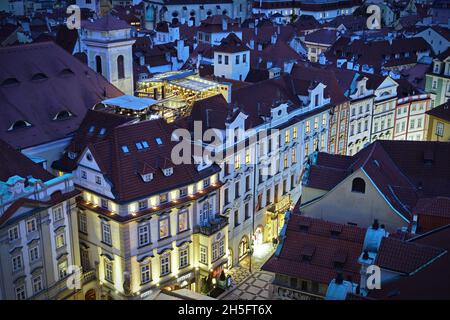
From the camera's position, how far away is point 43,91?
60500 mm

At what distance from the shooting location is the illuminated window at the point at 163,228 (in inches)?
2130

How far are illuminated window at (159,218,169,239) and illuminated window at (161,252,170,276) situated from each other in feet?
5.95

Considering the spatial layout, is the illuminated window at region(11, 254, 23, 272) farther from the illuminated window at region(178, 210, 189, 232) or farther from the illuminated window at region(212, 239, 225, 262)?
the illuminated window at region(212, 239, 225, 262)

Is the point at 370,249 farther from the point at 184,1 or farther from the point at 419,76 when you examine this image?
the point at 184,1

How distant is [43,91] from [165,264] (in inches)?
824

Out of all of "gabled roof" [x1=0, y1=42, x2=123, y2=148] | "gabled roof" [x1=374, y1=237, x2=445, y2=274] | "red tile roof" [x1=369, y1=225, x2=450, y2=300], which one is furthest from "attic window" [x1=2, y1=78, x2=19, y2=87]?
"red tile roof" [x1=369, y1=225, x2=450, y2=300]

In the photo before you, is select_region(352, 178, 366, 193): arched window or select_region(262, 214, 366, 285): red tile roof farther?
select_region(352, 178, 366, 193): arched window

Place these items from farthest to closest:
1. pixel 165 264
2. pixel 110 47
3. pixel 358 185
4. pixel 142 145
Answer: pixel 110 47 < pixel 165 264 < pixel 142 145 < pixel 358 185

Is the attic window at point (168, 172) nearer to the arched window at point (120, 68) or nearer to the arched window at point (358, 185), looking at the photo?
the arched window at point (358, 185)

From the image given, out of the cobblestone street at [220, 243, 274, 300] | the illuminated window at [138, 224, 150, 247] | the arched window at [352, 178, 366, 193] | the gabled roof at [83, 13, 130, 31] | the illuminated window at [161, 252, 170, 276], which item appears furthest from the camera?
the gabled roof at [83, 13, 130, 31]

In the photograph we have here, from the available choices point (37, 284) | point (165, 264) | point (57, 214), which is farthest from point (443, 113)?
point (37, 284)

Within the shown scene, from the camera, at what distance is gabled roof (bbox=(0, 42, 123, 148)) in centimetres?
5734

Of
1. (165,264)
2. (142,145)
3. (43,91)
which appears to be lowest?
(165,264)

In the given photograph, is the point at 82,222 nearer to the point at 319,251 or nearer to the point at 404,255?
the point at 319,251
